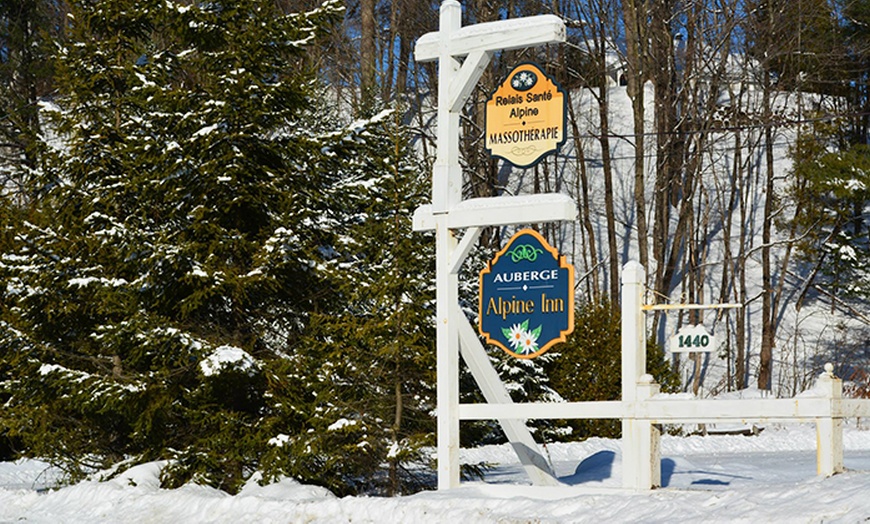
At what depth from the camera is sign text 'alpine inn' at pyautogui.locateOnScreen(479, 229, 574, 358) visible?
28.3 ft

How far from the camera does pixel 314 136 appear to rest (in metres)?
13.7

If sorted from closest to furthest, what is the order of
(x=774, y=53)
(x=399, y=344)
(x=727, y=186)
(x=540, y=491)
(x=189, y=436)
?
(x=540, y=491), (x=399, y=344), (x=189, y=436), (x=774, y=53), (x=727, y=186)

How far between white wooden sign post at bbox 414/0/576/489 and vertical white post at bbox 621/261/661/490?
1.08 meters

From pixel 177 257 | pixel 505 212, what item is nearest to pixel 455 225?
pixel 505 212

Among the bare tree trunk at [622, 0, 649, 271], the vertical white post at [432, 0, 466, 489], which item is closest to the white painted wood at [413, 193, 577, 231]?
the vertical white post at [432, 0, 466, 489]

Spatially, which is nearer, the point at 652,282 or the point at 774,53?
the point at 774,53

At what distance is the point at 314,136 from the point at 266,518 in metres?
6.22

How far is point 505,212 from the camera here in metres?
8.84

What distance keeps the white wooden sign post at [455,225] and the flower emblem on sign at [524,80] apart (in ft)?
0.79

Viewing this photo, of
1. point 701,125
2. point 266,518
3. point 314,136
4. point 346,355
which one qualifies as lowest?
point 266,518

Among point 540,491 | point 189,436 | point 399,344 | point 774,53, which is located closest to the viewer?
point 540,491

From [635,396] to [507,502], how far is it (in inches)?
49.0

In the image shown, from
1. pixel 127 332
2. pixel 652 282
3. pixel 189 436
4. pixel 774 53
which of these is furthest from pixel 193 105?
pixel 652 282

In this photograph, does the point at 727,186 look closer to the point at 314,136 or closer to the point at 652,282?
the point at 652,282
